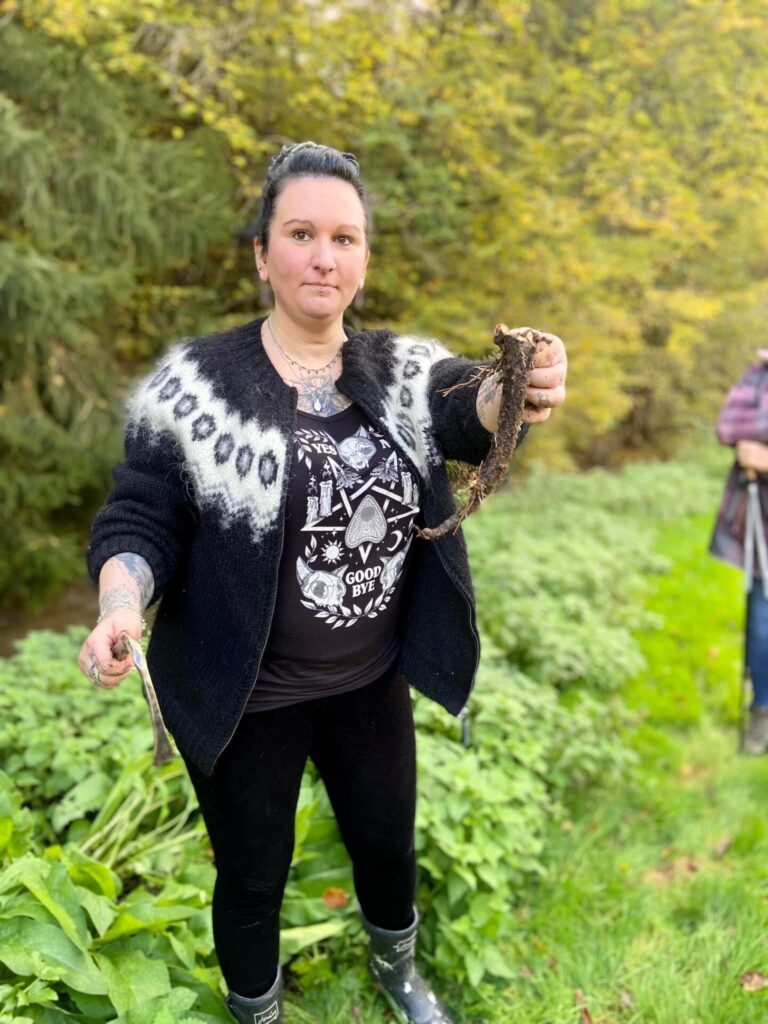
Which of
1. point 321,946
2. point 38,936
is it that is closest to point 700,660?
point 321,946

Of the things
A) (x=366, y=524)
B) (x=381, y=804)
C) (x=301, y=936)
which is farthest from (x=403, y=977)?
(x=366, y=524)

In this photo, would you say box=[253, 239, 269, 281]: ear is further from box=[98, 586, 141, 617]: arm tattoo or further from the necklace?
box=[98, 586, 141, 617]: arm tattoo

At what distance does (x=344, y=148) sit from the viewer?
6676 mm

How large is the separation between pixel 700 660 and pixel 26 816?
3.68 meters

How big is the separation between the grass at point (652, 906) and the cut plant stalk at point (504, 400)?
1500 millimetres

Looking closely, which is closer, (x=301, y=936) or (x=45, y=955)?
(x=45, y=955)

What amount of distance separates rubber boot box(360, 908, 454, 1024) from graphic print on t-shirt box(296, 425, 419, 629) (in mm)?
973

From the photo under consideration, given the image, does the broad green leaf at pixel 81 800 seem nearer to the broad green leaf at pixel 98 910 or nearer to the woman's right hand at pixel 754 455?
the broad green leaf at pixel 98 910

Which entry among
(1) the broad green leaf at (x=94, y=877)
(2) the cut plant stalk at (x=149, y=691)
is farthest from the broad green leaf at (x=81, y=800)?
(2) the cut plant stalk at (x=149, y=691)

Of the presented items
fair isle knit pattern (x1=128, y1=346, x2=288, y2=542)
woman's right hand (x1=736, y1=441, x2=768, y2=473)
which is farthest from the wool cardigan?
woman's right hand (x1=736, y1=441, x2=768, y2=473)

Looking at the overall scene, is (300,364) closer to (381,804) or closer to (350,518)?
(350,518)

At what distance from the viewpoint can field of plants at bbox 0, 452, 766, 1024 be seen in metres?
1.75

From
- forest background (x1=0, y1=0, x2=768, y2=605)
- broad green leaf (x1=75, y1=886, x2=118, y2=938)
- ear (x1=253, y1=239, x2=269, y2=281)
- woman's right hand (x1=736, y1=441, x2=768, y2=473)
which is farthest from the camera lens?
forest background (x1=0, y1=0, x2=768, y2=605)

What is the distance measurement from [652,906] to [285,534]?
6.33ft
